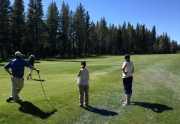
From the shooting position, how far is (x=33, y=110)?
9852mm

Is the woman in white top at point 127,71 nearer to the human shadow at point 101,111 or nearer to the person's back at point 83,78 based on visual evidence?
the human shadow at point 101,111

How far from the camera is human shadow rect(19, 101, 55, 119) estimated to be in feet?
31.4


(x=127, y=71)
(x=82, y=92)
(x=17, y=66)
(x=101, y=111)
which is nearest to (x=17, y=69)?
(x=17, y=66)

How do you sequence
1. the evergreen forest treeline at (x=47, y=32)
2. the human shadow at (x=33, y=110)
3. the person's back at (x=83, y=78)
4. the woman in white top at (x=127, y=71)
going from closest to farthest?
1. the human shadow at (x=33, y=110)
2. the person's back at (x=83, y=78)
3. the woman in white top at (x=127, y=71)
4. the evergreen forest treeline at (x=47, y=32)

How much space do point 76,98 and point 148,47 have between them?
143 m

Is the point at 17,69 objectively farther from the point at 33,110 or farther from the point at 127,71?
the point at 127,71

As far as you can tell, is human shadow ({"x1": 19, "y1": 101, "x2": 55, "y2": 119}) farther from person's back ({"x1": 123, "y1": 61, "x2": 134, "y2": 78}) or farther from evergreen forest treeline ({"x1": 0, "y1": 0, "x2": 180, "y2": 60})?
evergreen forest treeline ({"x1": 0, "y1": 0, "x2": 180, "y2": 60})

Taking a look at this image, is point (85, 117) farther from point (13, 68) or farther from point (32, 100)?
point (13, 68)

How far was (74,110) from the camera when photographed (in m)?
10.3

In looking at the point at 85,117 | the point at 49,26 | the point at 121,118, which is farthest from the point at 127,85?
the point at 49,26

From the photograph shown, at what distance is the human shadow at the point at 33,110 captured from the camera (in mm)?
9559

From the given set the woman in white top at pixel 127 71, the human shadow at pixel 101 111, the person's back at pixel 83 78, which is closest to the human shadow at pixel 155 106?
the woman in white top at pixel 127 71

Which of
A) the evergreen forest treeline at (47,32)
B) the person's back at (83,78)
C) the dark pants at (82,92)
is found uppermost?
the evergreen forest treeline at (47,32)

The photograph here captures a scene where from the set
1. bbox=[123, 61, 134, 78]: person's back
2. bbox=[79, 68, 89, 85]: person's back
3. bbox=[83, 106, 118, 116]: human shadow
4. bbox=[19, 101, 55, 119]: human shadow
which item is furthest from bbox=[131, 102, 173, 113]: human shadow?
bbox=[19, 101, 55, 119]: human shadow
